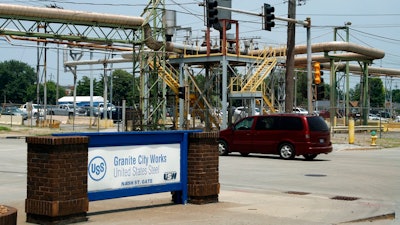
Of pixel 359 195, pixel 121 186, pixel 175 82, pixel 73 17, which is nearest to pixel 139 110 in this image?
pixel 175 82

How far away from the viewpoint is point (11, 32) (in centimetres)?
3944

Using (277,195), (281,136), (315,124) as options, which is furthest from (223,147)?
(277,195)

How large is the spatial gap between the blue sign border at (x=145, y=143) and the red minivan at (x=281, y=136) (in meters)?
13.5

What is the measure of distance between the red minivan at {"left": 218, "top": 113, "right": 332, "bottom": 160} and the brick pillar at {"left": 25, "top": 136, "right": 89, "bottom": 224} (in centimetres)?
1610

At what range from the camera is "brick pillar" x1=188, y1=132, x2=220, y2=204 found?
11.9 meters

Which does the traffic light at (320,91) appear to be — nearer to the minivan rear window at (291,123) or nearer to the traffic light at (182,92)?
the minivan rear window at (291,123)

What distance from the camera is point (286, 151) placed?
82.8 feet

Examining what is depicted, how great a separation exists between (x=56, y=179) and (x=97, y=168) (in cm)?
100

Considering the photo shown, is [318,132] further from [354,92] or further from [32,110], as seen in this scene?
[354,92]

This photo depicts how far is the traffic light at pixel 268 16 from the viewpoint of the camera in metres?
29.3

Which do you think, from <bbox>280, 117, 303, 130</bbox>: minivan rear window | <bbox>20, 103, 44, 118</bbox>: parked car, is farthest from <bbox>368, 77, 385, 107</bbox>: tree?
<bbox>280, 117, 303, 130</bbox>: minivan rear window

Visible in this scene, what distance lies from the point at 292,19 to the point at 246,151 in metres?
8.03

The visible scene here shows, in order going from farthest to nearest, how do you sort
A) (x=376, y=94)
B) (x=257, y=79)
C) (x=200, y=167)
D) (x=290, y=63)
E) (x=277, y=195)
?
(x=376, y=94) < (x=257, y=79) < (x=290, y=63) < (x=277, y=195) < (x=200, y=167)

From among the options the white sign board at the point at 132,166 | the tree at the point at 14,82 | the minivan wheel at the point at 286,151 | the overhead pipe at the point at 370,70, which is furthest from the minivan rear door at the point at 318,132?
the tree at the point at 14,82
